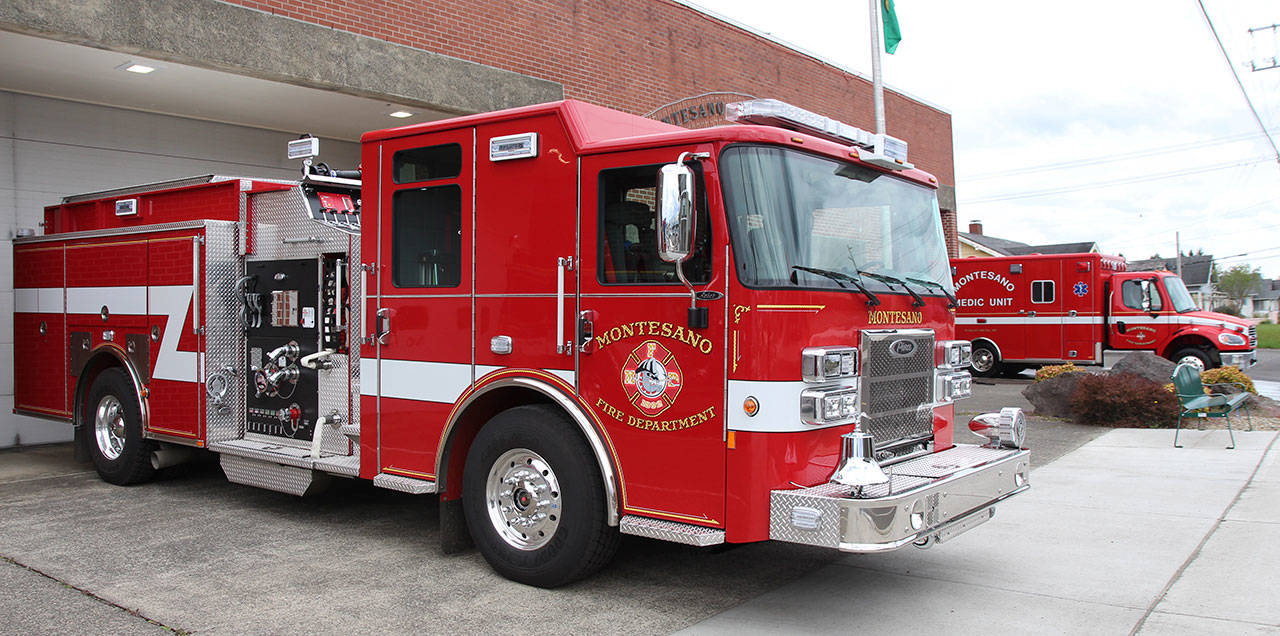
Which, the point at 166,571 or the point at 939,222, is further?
the point at 939,222

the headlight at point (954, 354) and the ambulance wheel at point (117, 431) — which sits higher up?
the headlight at point (954, 354)

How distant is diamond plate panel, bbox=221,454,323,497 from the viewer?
265 inches

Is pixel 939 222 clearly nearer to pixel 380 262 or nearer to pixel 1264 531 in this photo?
pixel 1264 531

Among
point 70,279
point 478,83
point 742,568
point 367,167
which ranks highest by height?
point 478,83

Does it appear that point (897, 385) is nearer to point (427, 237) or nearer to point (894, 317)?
point (894, 317)

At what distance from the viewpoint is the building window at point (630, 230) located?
4965 millimetres

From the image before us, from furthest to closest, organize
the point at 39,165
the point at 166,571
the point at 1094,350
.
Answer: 1. the point at 1094,350
2. the point at 39,165
3. the point at 166,571

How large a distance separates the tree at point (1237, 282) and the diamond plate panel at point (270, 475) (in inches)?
4781

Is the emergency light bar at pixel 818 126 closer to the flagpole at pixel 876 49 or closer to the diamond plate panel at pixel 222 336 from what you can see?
the diamond plate panel at pixel 222 336

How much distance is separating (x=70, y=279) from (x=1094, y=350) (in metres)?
17.4

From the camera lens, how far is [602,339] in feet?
16.8

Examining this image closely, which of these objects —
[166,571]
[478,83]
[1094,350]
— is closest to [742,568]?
[166,571]

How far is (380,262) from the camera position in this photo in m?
6.21

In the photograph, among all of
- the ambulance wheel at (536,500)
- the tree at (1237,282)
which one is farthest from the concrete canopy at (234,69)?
the tree at (1237,282)
